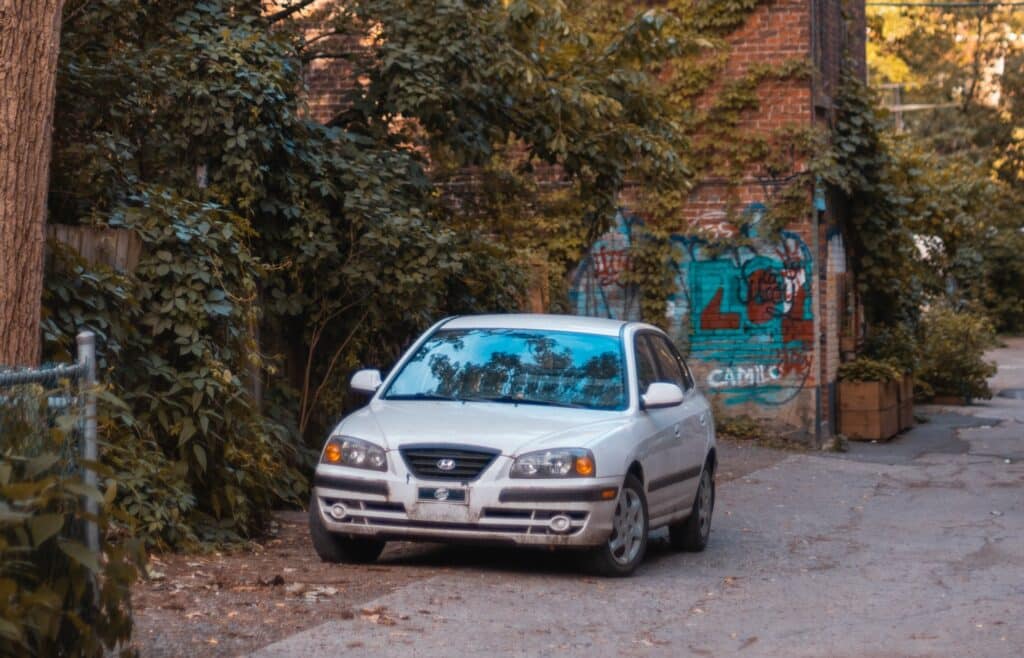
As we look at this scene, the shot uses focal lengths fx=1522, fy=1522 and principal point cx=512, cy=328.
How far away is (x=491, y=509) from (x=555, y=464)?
1.49 feet

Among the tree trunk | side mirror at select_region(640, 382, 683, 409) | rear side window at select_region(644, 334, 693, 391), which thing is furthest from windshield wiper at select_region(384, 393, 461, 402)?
the tree trunk

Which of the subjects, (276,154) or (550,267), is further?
(550,267)

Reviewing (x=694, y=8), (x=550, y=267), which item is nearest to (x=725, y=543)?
(x=550, y=267)

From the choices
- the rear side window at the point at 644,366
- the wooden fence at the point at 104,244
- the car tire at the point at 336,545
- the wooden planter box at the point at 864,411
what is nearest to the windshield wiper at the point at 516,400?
the rear side window at the point at 644,366

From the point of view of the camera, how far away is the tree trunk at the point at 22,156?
7.39 meters

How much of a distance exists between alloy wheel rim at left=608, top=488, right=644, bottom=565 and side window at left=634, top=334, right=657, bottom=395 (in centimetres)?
89

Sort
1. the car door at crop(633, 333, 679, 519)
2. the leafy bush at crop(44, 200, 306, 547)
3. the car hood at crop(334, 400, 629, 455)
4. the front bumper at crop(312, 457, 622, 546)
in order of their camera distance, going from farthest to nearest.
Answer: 1. the car door at crop(633, 333, 679, 519)
2. the leafy bush at crop(44, 200, 306, 547)
3. the car hood at crop(334, 400, 629, 455)
4. the front bumper at crop(312, 457, 622, 546)

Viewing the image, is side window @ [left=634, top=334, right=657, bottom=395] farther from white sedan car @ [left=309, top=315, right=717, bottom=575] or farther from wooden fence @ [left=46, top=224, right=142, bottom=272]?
wooden fence @ [left=46, top=224, right=142, bottom=272]

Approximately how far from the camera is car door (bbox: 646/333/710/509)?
10359 millimetres

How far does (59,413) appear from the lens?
216 inches

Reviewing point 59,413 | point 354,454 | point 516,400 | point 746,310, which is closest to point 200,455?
point 354,454

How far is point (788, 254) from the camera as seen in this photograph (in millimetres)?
19531

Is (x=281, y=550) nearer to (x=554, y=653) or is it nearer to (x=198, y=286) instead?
(x=198, y=286)

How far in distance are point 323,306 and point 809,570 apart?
4833 mm
